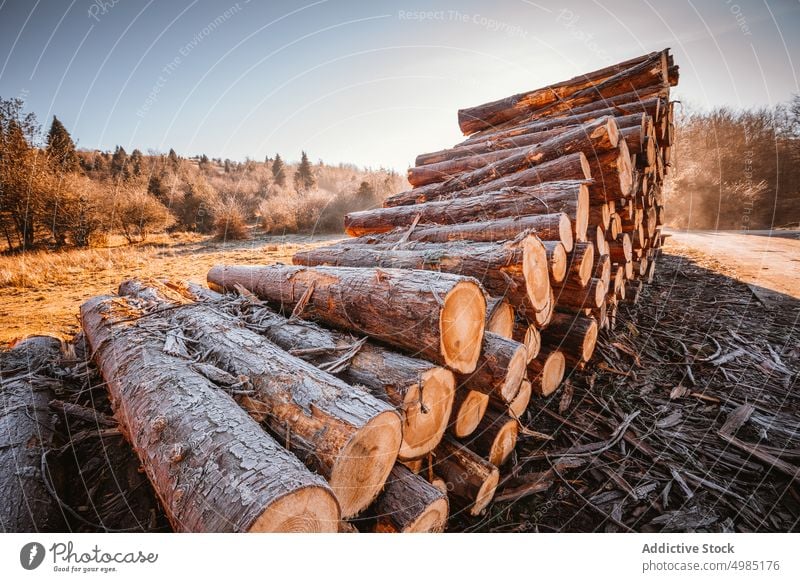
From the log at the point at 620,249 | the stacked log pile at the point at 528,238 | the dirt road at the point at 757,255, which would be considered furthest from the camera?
the dirt road at the point at 757,255

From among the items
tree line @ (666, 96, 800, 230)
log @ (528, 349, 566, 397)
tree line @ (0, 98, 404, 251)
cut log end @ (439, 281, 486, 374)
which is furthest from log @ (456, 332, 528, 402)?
tree line @ (666, 96, 800, 230)

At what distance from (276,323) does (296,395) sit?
1113mm

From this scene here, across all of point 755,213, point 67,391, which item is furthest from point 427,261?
point 755,213

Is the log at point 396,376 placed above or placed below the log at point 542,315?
below

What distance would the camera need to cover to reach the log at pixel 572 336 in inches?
118

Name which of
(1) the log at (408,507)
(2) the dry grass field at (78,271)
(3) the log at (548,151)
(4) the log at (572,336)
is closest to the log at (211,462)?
(1) the log at (408,507)

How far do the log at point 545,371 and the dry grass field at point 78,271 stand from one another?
610 cm

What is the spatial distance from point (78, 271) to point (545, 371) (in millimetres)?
10967

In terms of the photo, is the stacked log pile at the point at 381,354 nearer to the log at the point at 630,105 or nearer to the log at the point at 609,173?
the log at the point at 609,173

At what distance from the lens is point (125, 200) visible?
1270cm

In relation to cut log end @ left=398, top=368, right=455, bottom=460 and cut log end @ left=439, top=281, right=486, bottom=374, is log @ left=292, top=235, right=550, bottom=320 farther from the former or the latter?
cut log end @ left=398, top=368, right=455, bottom=460

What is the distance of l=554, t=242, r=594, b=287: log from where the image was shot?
276 cm

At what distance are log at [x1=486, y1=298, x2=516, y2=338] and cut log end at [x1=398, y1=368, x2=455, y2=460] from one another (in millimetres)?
606

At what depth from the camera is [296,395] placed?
1551 millimetres
